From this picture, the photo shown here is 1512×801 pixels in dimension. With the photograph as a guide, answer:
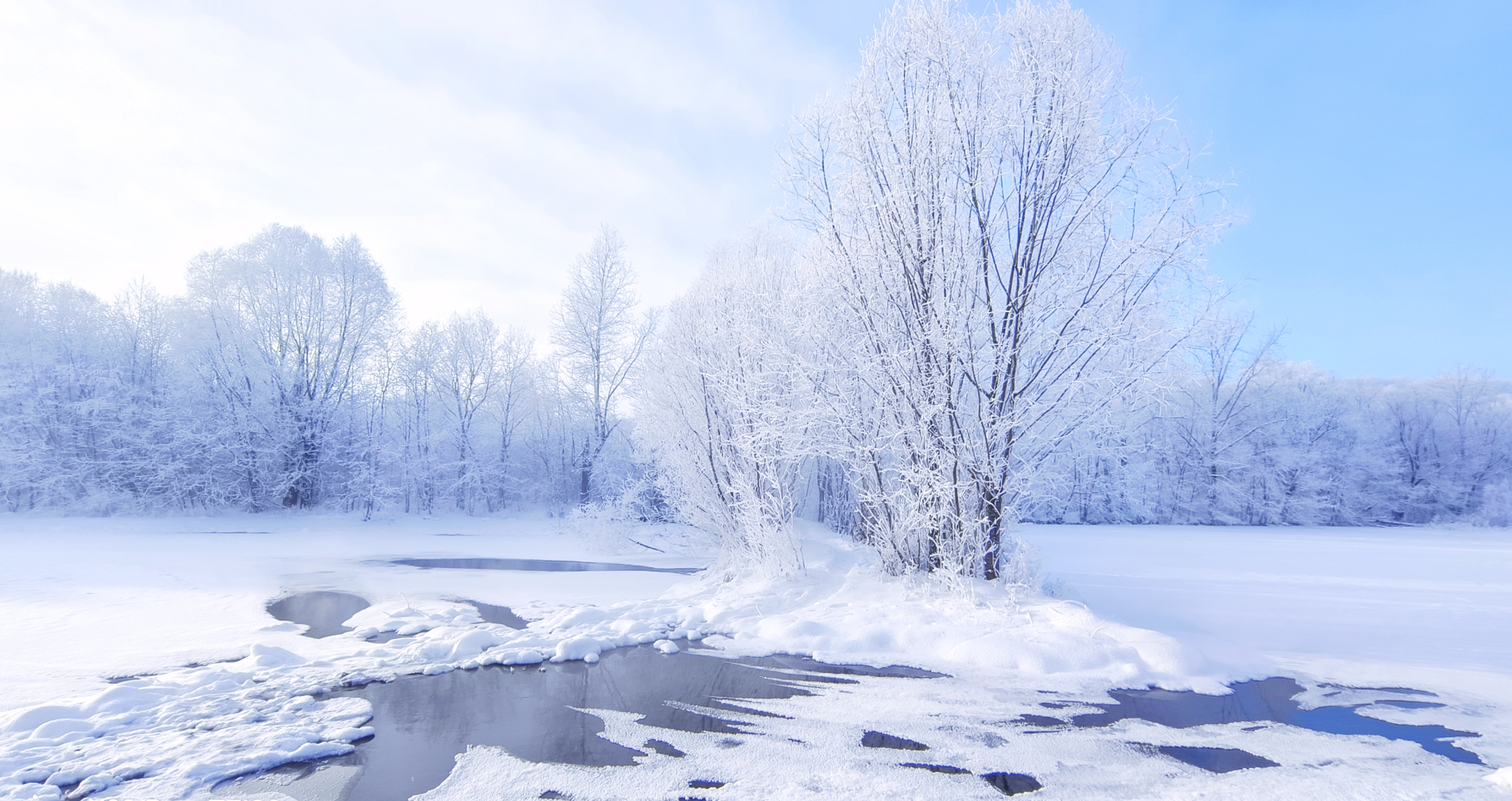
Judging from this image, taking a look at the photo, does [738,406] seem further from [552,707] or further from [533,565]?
[552,707]

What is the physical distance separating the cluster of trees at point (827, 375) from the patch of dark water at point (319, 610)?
5.86 meters

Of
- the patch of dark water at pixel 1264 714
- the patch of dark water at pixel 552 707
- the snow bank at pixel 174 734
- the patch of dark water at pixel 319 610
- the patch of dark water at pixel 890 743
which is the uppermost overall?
the patch of dark water at pixel 1264 714

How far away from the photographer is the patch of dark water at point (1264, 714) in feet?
14.9

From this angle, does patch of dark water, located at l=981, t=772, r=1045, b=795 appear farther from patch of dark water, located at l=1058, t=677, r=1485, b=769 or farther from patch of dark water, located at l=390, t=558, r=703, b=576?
patch of dark water, located at l=390, t=558, r=703, b=576

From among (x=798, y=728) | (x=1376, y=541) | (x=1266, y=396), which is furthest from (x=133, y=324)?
(x=1266, y=396)

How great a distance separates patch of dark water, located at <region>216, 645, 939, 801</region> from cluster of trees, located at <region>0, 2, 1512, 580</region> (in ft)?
10.6

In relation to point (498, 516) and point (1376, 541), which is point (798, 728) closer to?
point (1376, 541)

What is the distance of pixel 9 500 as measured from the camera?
2448cm

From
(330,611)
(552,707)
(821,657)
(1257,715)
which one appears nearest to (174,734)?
(552,707)

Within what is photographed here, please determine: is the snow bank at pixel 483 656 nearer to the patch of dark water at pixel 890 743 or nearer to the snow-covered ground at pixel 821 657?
the snow-covered ground at pixel 821 657

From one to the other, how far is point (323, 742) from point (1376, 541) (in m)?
27.7

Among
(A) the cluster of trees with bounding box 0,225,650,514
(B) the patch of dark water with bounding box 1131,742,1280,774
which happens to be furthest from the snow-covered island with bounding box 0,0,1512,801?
(A) the cluster of trees with bounding box 0,225,650,514

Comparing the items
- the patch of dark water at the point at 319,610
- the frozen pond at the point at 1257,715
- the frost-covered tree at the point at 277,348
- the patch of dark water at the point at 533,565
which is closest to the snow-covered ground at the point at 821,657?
the frozen pond at the point at 1257,715

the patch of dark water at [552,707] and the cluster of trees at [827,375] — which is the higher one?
the cluster of trees at [827,375]
